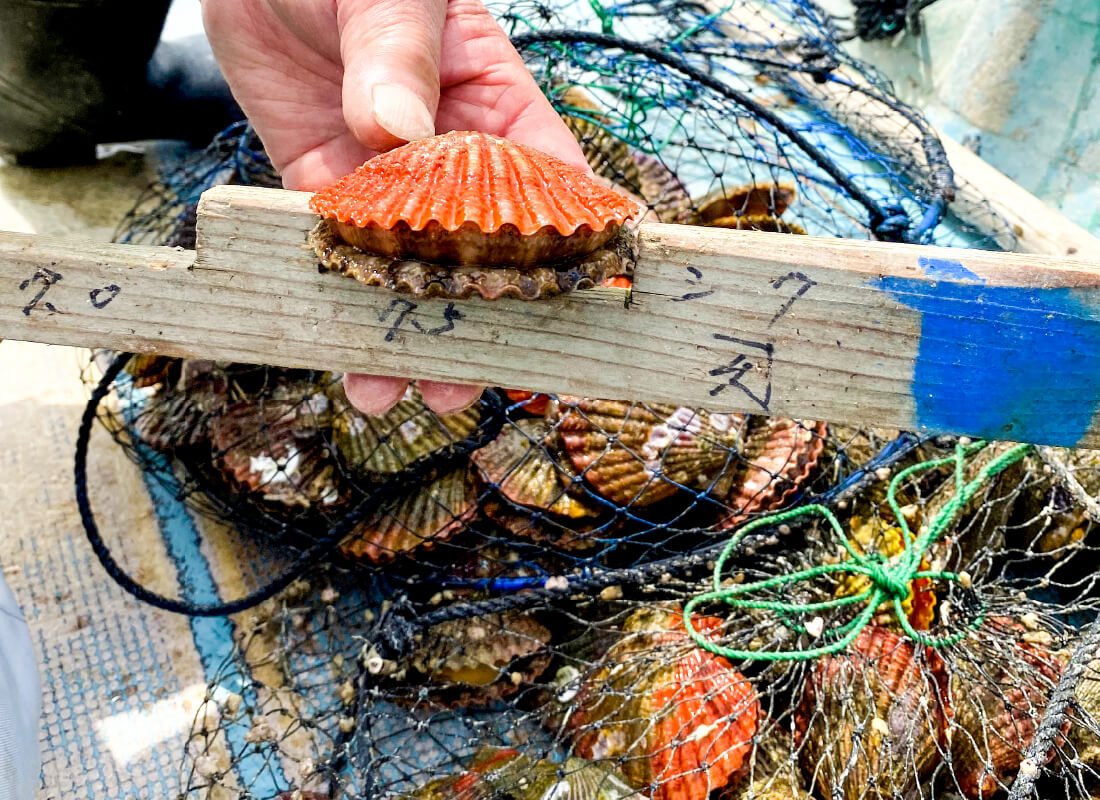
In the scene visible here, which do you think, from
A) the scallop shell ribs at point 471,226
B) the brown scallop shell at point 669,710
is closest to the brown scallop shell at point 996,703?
the brown scallop shell at point 669,710

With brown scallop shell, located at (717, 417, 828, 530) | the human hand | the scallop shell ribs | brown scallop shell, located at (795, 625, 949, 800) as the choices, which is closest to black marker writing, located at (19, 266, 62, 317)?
the scallop shell ribs

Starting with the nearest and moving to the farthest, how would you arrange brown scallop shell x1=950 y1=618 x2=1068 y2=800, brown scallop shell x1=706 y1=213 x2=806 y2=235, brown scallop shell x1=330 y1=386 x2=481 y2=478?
brown scallop shell x1=950 y1=618 x2=1068 y2=800, brown scallop shell x1=330 y1=386 x2=481 y2=478, brown scallop shell x1=706 y1=213 x2=806 y2=235

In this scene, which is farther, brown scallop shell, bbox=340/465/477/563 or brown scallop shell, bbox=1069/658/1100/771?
brown scallop shell, bbox=340/465/477/563

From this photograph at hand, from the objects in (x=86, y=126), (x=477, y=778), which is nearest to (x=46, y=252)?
(x=477, y=778)

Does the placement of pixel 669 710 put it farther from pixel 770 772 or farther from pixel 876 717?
pixel 876 717

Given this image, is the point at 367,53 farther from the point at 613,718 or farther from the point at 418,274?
the point at 613,718

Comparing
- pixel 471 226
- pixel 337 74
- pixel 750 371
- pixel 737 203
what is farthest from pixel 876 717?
pixel 337 74

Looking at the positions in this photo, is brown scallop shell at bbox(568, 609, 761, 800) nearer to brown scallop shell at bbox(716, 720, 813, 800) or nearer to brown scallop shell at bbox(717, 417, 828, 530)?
brown scallop shell at bbox(716, 720, 813, 800)
